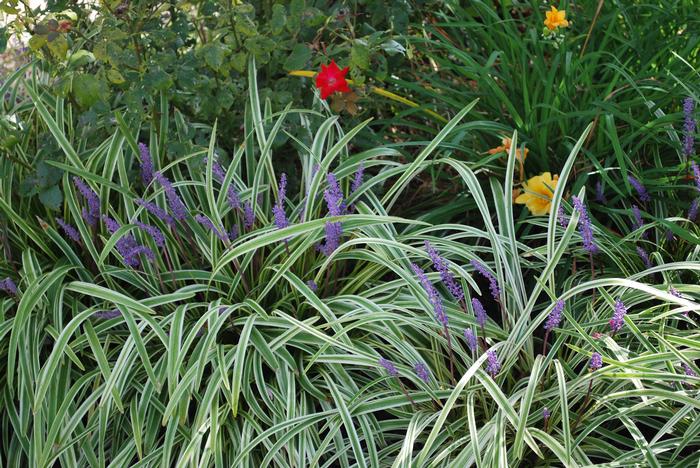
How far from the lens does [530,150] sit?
8.57 ft

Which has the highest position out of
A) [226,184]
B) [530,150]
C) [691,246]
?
[226,184]

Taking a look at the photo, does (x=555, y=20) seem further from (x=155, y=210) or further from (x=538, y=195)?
(x=155, y=210)

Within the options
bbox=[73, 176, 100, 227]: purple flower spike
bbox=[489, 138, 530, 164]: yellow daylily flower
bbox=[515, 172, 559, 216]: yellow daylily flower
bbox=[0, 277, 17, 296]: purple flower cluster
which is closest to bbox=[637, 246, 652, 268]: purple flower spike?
bbox=[515, 172, 559, 216]: yellow daylily flower

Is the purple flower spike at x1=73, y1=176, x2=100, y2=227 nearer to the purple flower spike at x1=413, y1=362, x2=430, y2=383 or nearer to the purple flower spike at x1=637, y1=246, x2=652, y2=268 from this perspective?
the purple flower spike at x1=413, y1=362, x2=430, y2=383

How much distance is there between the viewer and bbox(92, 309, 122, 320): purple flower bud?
2113mm

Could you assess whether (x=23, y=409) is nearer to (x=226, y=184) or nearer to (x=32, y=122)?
(x=226, y=184)

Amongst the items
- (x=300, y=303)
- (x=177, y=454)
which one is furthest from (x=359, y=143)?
(x=177, y=454)

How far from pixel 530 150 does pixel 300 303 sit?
885mm

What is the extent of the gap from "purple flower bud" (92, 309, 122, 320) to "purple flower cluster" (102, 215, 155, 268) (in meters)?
0.12

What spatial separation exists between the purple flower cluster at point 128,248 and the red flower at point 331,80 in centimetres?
65

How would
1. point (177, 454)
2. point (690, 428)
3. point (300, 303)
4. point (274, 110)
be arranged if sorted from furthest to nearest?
point (274, 110)
point (300, 303)
point (177, 454)
point (690, 428)

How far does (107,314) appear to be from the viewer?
83.0 inches

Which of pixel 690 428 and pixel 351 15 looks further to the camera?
pixel 351 15

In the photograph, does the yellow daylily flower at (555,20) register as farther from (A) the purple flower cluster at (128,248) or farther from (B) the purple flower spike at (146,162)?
(A) the purple flower cluster at (128,248)
